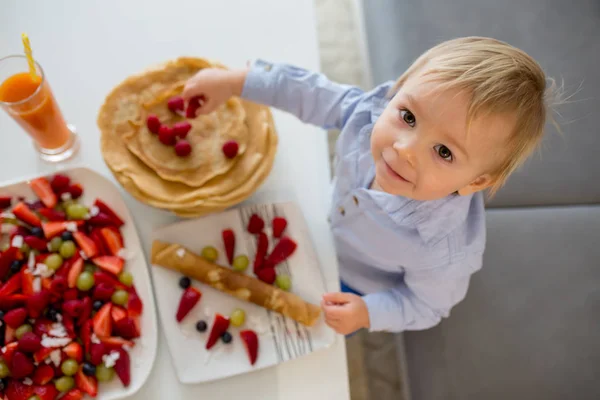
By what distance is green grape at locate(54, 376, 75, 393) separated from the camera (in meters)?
0.77

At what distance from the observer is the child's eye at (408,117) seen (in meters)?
0.68

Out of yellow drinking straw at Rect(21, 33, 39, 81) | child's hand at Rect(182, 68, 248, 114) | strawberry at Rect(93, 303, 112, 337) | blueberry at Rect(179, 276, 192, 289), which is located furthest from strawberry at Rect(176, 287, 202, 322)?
yellow drinking straw at Rect(21, 33, 39, 81)

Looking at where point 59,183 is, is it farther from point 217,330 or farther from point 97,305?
point 217,330

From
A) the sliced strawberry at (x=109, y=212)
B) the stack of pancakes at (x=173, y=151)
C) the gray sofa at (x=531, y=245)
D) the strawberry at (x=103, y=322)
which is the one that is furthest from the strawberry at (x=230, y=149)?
the gray sofa at (x=531, y=245)

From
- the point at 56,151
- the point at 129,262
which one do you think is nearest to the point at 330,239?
the point at 129,262

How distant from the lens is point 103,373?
0.78 meters

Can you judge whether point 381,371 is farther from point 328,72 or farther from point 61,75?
point 61,75

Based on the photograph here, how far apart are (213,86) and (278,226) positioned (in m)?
0.27

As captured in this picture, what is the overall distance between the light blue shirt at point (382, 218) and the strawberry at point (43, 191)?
384mm

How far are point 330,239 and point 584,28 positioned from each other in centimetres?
94

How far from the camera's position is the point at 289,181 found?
0.95 metres

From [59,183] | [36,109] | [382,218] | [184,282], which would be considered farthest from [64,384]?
[382,218]

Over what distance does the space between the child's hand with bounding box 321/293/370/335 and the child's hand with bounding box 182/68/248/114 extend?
393mm

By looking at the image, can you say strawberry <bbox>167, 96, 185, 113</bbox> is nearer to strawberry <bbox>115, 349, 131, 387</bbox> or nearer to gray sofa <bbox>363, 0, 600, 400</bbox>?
strawberry <bbox>115, 349, 131, 387</bbox>
